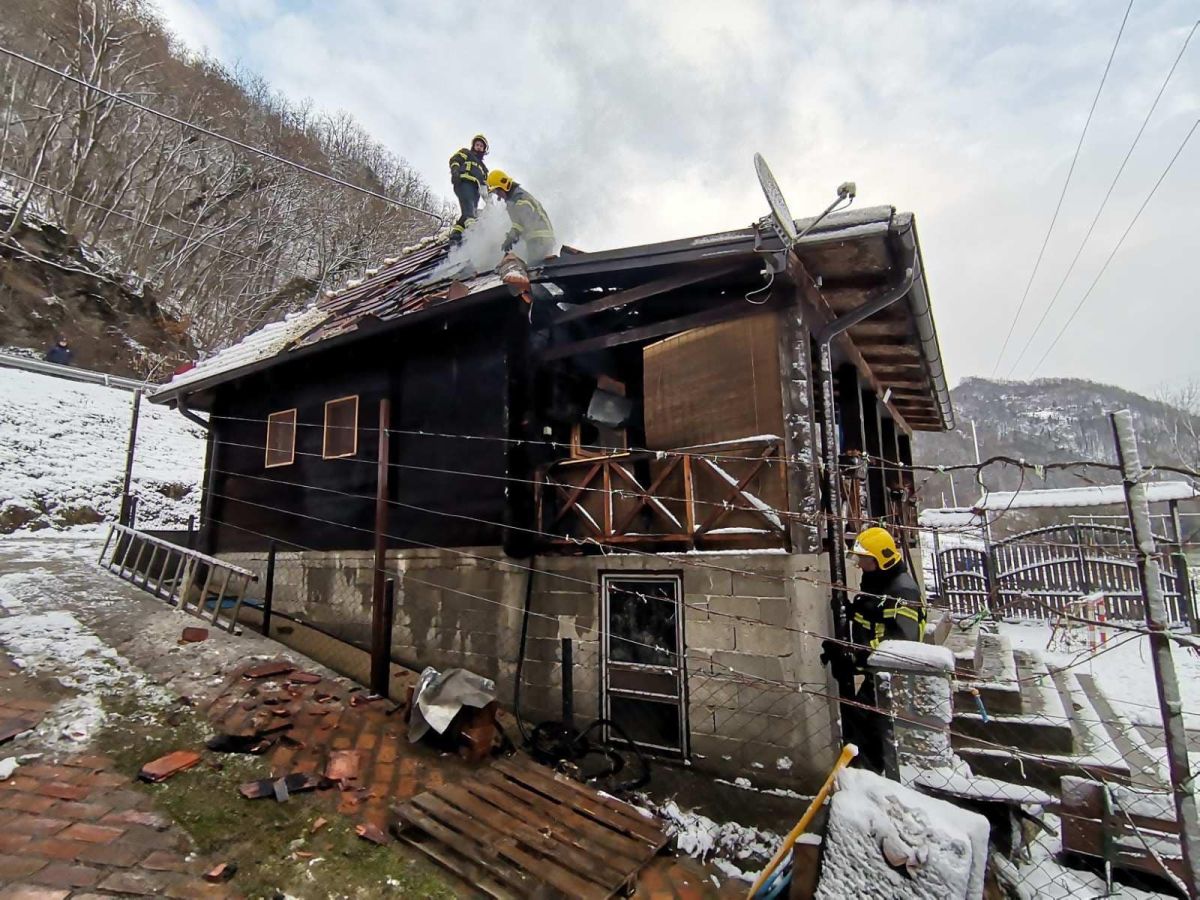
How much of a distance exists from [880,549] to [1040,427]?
103m

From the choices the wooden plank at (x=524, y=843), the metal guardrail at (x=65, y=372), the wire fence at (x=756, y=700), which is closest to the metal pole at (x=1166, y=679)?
the wire fence at (x=756, y=700)

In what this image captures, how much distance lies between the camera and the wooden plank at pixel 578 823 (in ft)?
15.3

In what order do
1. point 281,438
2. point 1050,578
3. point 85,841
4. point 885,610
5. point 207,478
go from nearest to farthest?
point 85,841 < point 885,610 < point 281,438 < point 207,478 < point 1050,578

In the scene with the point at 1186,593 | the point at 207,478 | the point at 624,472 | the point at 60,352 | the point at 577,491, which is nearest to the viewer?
the point at 624,472

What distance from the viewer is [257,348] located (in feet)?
39.2

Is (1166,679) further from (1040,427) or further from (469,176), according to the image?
(1040,427)

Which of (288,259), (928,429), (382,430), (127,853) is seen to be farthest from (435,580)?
(288,259)

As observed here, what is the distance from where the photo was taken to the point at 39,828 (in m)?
4.14

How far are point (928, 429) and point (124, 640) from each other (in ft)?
57.1

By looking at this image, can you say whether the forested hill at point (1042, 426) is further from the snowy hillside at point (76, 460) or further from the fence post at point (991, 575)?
the snowy hillside at point (76, 460)

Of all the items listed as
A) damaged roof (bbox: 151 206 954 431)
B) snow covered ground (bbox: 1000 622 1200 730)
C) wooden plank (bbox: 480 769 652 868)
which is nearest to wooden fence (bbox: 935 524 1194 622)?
snow covered ground (bbox: 1000 622 1200 730)

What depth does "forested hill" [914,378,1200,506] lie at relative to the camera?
60.3 meters

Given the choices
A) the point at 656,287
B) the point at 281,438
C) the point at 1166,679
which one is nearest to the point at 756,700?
the point at 1166,679

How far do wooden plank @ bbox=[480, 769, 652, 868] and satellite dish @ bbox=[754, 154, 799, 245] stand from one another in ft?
17.8
